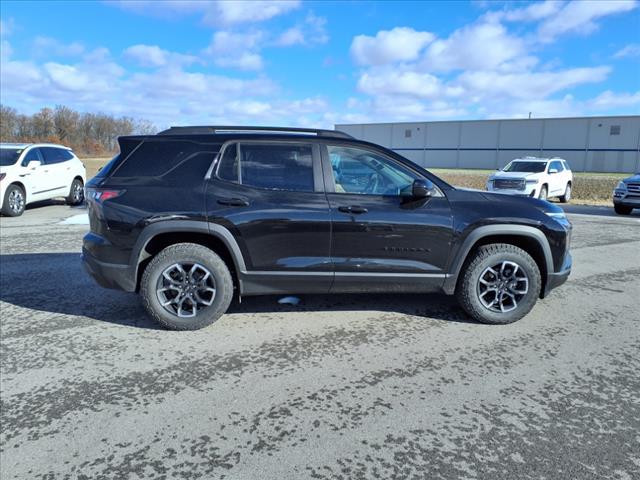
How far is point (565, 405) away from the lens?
123 inches

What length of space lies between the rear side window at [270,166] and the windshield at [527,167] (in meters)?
15.7

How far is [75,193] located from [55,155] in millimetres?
1222

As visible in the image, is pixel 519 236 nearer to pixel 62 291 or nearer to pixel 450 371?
pixel 450 371

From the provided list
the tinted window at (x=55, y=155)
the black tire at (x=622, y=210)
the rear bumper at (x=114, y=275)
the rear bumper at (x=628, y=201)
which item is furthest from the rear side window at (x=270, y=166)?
the black tire at (x=622, y=210)

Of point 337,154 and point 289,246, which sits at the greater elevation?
point 337,154

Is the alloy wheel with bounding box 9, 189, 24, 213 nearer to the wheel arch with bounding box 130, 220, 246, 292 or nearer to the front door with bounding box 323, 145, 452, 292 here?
the wheel arch with bounding box 130, 220, 246, 292

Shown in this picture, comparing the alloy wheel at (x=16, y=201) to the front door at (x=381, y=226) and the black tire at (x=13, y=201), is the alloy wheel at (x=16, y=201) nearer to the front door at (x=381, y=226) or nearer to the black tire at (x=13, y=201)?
the black tire at (x=13, y=201)

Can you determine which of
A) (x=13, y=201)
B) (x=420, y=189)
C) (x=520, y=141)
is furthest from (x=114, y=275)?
(x=520, y=141)

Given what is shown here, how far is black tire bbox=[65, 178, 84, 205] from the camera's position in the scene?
1363cm

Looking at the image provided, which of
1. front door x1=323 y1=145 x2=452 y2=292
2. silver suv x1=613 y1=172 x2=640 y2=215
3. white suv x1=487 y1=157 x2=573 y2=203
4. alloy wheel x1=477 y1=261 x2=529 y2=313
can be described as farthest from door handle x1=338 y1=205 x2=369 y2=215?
silver suv x1=613 y1=172 x2=640 y2=215

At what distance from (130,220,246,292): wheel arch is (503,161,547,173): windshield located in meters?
16.2

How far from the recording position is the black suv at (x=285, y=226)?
4250 mm

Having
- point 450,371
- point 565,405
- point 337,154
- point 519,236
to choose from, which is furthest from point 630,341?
point 337,154

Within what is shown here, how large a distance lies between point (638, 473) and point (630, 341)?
6.95 ft
